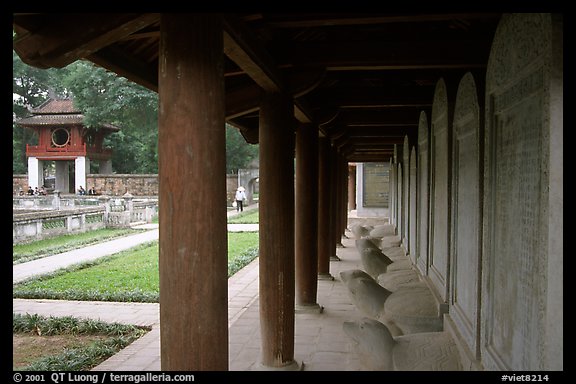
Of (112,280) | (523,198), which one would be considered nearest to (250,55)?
(523,198)

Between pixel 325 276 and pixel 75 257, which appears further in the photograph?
pixel 75 257

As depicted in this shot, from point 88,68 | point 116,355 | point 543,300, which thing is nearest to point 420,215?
point 116,355

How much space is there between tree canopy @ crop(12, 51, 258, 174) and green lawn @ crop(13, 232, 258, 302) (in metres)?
17.0

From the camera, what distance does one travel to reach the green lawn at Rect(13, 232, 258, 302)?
8938mm

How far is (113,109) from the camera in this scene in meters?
35.8

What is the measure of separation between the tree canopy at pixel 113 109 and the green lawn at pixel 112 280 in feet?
55.6

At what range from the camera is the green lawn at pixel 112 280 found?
8938 mm

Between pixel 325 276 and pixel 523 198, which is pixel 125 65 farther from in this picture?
pixel 325 276

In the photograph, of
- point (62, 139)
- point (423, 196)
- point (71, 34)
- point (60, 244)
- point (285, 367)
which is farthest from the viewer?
point (62, 139)

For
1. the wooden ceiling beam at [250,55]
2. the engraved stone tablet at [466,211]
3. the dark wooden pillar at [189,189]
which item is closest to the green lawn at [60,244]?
the wooden ceiling beam at [250,55]

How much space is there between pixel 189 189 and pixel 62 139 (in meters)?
43.6

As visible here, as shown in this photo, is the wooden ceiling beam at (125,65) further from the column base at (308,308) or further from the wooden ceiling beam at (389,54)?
the column base at (308,308)

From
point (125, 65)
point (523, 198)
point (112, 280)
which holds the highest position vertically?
point (125, 65)

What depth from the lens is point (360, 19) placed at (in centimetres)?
350
